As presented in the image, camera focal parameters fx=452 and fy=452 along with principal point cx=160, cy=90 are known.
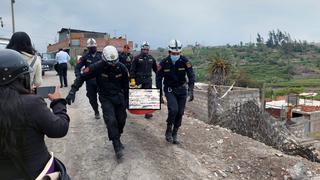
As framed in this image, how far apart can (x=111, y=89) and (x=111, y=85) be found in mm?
63

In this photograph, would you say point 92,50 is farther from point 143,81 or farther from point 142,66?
point 143,81

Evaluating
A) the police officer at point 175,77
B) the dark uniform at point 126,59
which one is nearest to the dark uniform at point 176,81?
the police officer at point 175,77

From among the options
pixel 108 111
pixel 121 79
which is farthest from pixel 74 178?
pixel 121 79

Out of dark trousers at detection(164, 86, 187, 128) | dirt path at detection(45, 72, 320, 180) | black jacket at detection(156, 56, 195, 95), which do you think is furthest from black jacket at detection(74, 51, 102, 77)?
dark trousers at detection(164, 86, 187, 128)

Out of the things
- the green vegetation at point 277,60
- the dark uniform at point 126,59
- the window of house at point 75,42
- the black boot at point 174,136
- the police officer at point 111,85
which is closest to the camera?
the police officer at point 111,85

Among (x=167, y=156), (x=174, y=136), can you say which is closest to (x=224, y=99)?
(x=174, y=136)

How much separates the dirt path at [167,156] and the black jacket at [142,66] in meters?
1.12

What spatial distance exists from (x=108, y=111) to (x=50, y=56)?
87.7 feet

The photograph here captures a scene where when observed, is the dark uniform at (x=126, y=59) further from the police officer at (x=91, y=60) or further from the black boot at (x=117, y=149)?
the black boot at (x=117, y=149)

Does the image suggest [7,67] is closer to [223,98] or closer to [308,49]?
[223,98]

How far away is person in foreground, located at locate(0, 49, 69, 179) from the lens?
2.76 meters

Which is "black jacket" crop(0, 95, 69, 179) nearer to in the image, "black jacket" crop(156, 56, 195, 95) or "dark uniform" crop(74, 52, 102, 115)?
"black jacket" crop(156, 56, 195, 95)

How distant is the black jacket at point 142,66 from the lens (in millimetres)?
9883

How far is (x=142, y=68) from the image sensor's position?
9.96 metres
